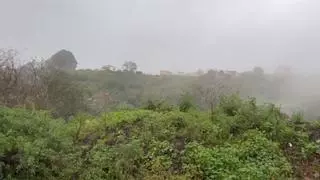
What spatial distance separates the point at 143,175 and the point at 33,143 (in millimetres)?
1742

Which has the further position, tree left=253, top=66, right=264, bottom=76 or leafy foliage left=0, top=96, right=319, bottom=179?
tree left=253, top=66, right=264, bottom=76

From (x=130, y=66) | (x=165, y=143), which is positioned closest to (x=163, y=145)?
(x=165, y=143)

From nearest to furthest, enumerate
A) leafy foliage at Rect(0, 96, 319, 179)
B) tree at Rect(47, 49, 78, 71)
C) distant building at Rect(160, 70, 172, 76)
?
leafy foliage at Rect(0, 96, 319, 179)
tree at Rect(47, 49, 78, 71)
distant building at Rect(160, 70, 172, 76)

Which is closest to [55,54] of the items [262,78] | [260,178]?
[262,78]

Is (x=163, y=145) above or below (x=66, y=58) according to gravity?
below

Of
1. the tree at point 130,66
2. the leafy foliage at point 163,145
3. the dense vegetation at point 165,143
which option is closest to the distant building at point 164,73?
the tree at point 130,66

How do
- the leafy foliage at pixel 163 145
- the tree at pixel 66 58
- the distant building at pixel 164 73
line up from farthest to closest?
the distant building at pixel 164 73
the tree at pixel 66 58
the leafy foliage at pixel 163 145

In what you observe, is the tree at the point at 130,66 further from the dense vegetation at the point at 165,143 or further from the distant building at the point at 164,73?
the dense vegetation at the point at 165,143

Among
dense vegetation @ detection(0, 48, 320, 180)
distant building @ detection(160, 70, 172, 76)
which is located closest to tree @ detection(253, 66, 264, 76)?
distant building @ detection(160, 70, 172, 76)

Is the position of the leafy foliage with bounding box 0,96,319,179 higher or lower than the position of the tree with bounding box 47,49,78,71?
lower

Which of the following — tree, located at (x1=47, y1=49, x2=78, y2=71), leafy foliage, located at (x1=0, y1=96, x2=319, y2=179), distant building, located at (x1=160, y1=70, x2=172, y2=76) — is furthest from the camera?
distant building, located at (x1=160, y1=70, x2=172, y2=76)

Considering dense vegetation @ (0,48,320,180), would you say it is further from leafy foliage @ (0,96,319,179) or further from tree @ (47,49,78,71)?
tree @ (47,49,78,71)

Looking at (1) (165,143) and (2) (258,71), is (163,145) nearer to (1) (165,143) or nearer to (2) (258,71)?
(1) (165,143)

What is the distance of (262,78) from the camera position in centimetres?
3966
